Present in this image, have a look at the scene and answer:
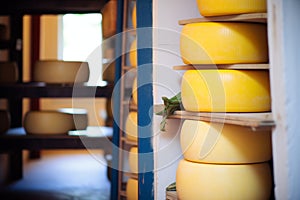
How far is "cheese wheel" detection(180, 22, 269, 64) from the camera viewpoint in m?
2.11

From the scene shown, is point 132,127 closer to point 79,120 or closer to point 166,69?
point 166,69

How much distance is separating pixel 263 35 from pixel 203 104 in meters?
0.38

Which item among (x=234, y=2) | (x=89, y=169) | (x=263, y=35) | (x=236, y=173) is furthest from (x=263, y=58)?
(x=89, y=169)

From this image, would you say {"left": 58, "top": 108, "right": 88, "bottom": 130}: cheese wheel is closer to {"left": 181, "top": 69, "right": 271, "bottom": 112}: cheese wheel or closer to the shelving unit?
the shelving unit

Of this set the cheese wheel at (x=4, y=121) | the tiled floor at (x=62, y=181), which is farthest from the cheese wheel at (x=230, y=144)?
the cheese wheel at (x=4, y=121)

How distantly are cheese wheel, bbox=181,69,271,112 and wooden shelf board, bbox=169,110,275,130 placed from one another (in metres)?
0.05

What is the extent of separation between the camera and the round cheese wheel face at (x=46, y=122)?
428 centimetres

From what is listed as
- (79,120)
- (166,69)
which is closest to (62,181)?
(79,120)

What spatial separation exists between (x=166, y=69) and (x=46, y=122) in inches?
78.4

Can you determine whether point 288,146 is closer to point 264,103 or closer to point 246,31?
point 264,103

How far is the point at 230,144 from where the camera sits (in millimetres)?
2092

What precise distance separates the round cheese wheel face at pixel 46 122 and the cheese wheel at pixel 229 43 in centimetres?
235

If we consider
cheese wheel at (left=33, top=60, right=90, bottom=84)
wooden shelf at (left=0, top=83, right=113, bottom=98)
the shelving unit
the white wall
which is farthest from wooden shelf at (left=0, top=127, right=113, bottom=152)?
the white wall

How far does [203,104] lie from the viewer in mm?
2168
